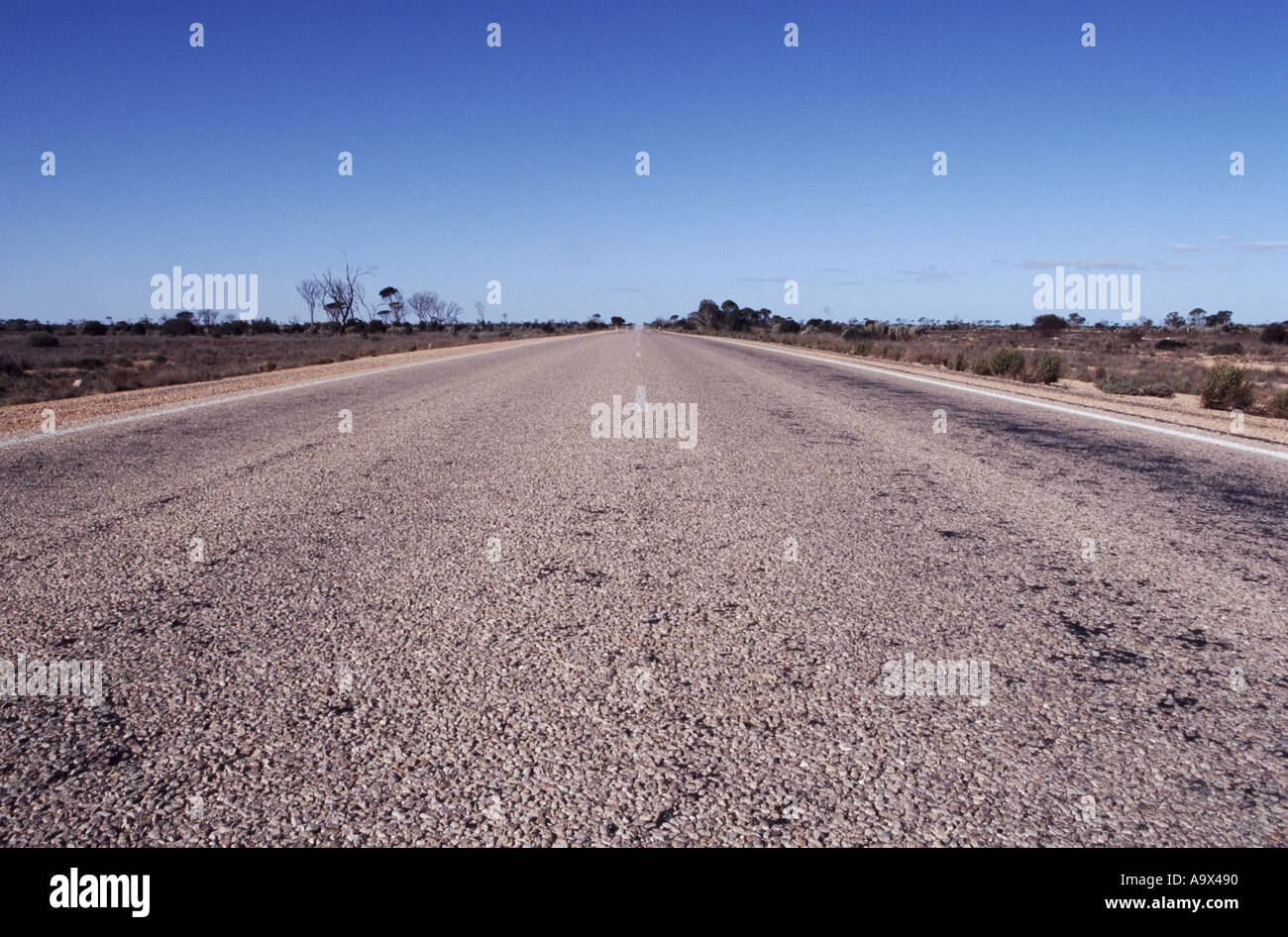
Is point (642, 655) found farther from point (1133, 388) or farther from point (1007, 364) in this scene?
point (1007, 364)

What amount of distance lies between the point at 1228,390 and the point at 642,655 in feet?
45.2

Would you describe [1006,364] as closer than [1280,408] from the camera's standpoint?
No

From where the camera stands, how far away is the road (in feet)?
5.74

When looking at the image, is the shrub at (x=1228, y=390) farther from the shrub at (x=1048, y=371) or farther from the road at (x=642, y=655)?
the road at (x=642, y=655)

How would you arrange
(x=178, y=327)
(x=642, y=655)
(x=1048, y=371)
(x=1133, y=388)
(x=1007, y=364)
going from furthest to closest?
(x=178, y=327)
(x=1007, y=364)
(x=1048, y=371)
(x=1133, y=388)
(x=642, y=655)

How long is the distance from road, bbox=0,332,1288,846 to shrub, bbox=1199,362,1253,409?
8.47 metres

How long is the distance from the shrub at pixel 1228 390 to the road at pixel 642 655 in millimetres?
8466

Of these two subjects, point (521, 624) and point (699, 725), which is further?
point (521, 624)

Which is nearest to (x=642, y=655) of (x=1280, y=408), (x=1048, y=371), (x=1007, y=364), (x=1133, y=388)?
(x=1280, y=408)

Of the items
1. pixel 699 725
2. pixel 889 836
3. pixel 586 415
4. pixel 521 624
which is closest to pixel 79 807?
pixel 521 624

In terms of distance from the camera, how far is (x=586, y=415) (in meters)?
8.88

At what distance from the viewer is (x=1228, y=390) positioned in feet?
39.6

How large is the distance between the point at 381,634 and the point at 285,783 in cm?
88
